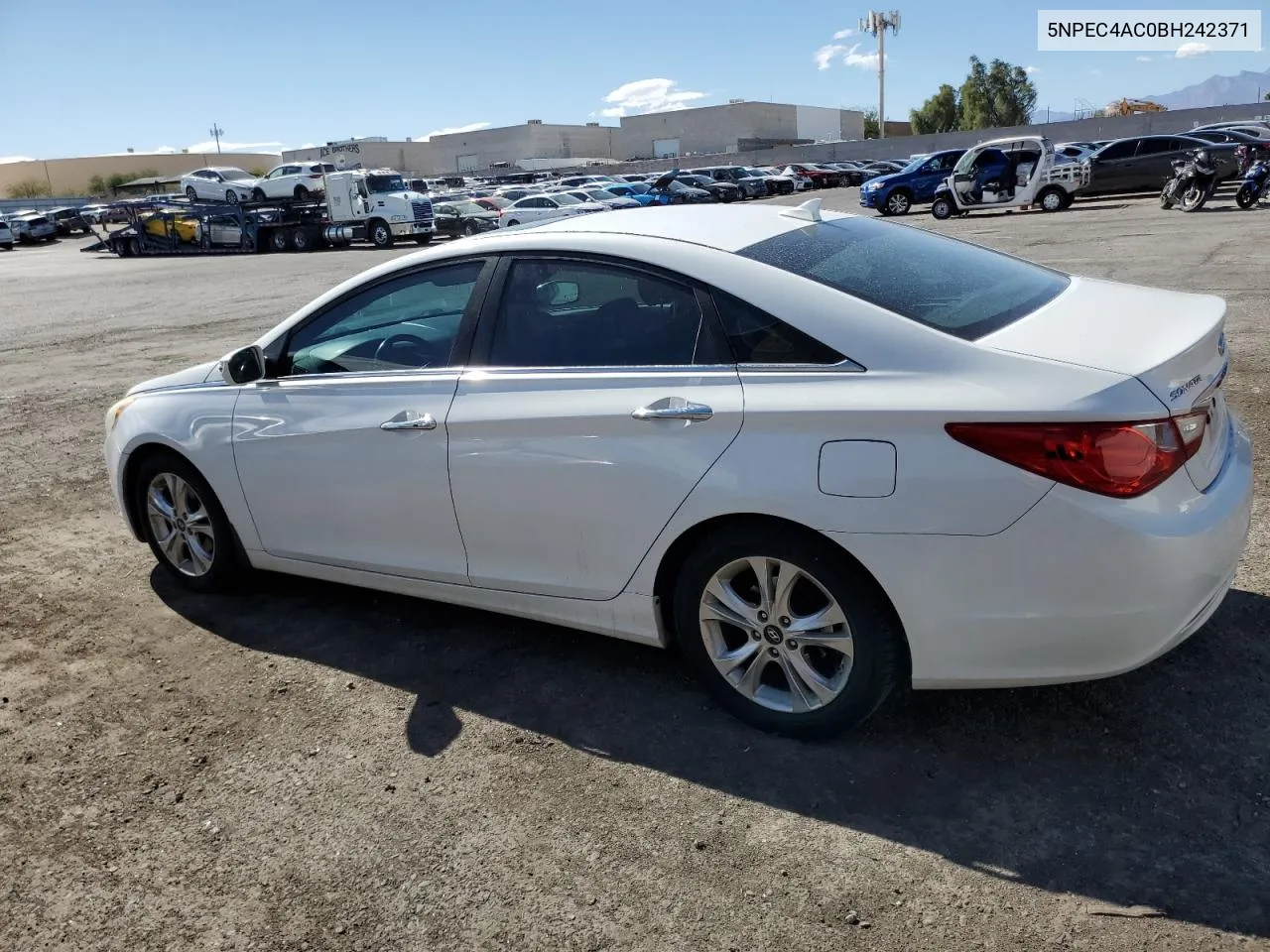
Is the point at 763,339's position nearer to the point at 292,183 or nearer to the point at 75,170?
the point at 292,183

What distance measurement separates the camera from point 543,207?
3538 cm

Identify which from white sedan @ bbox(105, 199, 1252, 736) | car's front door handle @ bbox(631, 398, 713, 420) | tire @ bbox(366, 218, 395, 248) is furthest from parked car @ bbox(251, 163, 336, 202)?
car's front door handle @ bbox(631, 398, 713, 420)

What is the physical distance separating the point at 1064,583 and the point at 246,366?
324cm

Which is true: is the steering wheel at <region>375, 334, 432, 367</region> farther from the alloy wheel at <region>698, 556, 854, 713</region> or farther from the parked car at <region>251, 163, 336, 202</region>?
the parked car at <region>251, 163, 336, 202</region>

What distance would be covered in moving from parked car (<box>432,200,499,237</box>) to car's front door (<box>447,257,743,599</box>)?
107 feet

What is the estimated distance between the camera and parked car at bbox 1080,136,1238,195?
90.9ft

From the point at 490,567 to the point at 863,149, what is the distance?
79.7m

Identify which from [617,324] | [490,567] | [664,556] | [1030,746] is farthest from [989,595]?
[490,567]

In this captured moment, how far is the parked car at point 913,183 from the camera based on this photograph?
97.7ft

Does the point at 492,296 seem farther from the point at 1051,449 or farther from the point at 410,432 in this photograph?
the point at 1051,449

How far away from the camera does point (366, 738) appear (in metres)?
3.56

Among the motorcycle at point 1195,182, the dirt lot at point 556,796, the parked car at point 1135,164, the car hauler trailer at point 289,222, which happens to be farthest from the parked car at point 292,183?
the dirt lot at point 556,796

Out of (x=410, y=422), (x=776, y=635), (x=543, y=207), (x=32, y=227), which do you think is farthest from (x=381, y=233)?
(x=776, y=635)

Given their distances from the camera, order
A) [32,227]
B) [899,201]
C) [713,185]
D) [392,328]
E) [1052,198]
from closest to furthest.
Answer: [392,328], [1052,198], [899,201], [713,185], [32,227]
